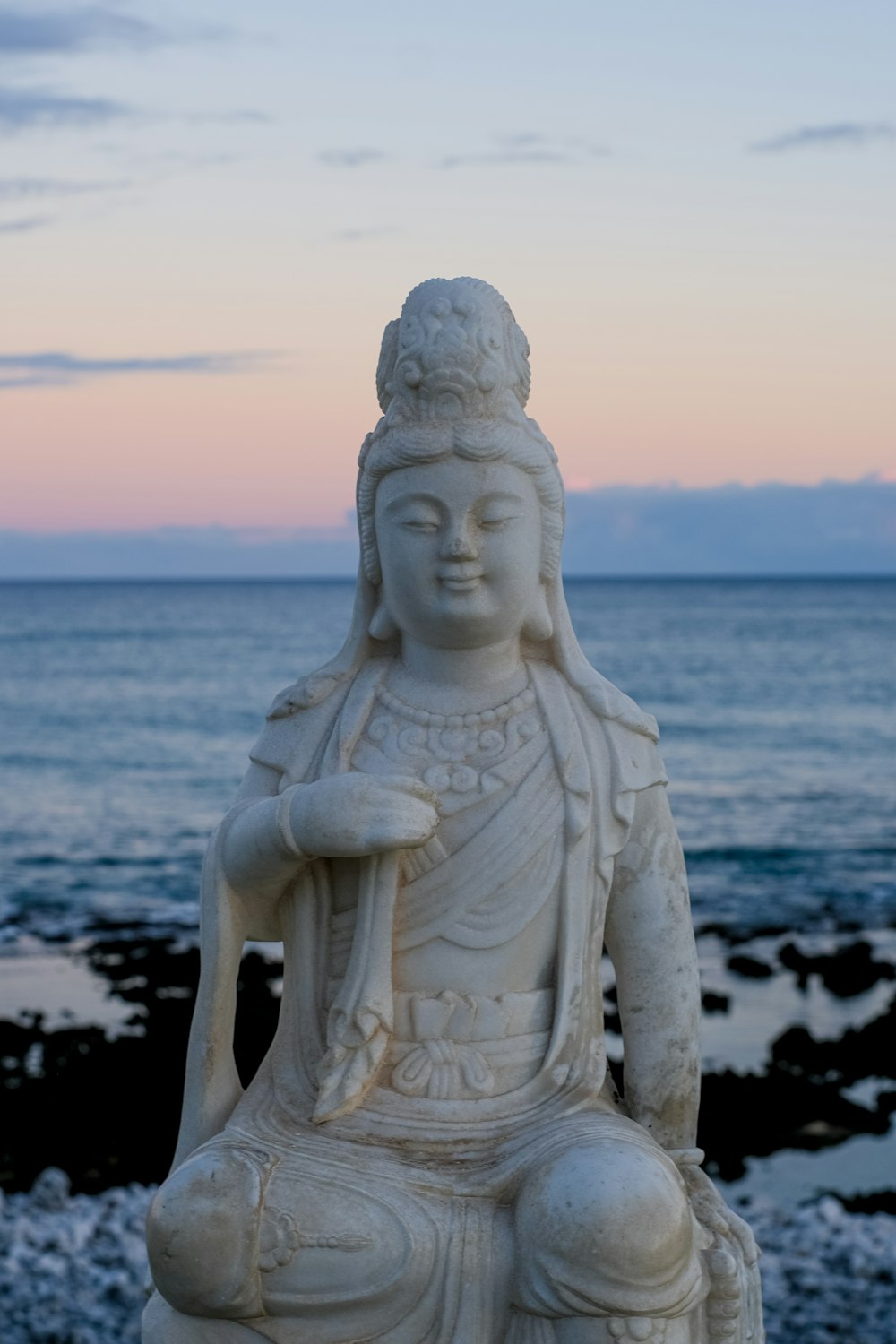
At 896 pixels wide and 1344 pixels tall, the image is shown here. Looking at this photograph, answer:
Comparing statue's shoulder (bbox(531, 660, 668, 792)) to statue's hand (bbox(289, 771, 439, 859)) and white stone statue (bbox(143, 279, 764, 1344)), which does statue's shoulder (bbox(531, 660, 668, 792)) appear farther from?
statue's hand (bbox(289, 771, 439, 859))

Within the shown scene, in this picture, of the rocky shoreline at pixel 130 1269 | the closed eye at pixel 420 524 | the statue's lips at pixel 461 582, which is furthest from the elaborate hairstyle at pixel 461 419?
the rocky shoreline at pixel 130 1269

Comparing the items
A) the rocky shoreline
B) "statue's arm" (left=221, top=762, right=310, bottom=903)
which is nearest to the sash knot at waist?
"statue's arm" (left=221, top=762, right=310, bottom=903)

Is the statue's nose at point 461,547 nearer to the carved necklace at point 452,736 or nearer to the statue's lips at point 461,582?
the statue's lips at point 461,582

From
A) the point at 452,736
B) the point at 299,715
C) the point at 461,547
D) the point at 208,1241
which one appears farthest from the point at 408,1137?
the point at 461,547

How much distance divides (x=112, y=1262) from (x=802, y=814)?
1745 cm

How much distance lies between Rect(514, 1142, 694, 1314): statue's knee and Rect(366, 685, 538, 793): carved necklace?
1058mm

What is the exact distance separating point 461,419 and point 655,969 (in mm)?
1522

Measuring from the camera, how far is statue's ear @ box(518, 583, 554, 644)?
4.98 metres

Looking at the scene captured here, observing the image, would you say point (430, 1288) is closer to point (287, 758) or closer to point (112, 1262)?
point (287, 758)

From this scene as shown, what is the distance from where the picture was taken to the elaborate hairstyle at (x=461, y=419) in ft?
15.6

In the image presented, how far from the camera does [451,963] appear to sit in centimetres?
477

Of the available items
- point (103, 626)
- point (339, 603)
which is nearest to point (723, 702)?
point (103, 626)

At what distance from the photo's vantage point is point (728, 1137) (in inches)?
454

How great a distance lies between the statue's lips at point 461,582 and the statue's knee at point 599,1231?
4.68 feet
